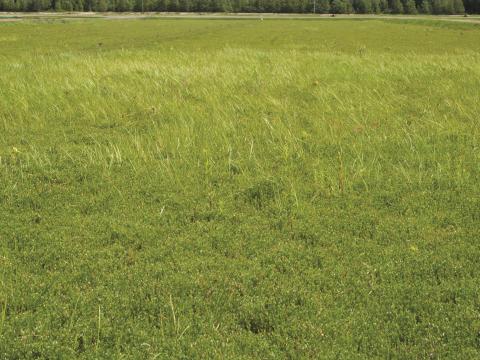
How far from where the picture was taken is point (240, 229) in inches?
210

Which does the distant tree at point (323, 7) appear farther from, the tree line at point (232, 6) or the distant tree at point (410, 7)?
the distant tree at point (410, 7)

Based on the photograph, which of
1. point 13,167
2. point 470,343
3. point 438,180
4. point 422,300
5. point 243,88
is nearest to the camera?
point 470,343

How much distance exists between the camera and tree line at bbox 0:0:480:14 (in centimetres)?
12619

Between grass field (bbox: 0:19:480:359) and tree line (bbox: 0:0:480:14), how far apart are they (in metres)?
125

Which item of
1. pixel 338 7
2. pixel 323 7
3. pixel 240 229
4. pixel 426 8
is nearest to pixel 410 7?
pixel 426 8

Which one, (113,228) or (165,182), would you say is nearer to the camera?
(113,228)

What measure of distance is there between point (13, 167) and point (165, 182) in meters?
2.39

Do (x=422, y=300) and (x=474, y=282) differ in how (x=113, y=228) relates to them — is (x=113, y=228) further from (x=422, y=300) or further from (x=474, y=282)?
(x=474, y=282)

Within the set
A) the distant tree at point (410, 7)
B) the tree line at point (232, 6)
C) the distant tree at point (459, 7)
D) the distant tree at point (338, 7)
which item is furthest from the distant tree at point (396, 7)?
the distant tree at point (459, 7)

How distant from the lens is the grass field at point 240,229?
3.77 metres

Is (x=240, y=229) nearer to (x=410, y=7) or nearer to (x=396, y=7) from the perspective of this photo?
(x=410, y=7)

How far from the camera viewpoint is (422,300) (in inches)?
162

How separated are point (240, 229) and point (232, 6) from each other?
14300 centimetres

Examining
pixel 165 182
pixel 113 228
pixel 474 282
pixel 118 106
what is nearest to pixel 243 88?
pixel 118 106
